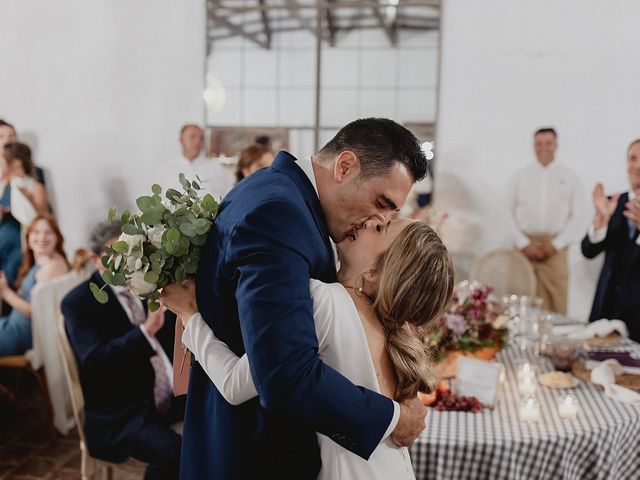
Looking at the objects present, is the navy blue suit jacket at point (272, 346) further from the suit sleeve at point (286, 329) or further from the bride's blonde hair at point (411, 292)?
the bride's blonde hair at point (411, 292)

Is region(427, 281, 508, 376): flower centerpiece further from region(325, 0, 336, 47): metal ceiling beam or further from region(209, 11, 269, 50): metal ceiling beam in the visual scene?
region(209, 11, 269, 50): metal ceiling beam

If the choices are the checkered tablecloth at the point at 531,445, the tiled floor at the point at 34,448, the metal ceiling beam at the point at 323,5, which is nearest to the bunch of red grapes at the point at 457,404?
the checkered tablecloth at the point at 531,445

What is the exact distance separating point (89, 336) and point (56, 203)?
4232 mm

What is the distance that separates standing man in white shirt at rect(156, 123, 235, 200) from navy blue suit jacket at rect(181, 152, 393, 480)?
442 cm

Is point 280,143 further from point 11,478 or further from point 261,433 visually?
point 261,433

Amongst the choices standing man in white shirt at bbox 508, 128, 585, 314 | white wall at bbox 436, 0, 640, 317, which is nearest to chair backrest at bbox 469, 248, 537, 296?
standing man in white shirt at bbox 508, 128, 585, 314

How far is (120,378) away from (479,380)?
1.42 meters

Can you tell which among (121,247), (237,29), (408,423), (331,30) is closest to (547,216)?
(331,30)

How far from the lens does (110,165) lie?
625 centimetres

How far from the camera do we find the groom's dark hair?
53.7 inches

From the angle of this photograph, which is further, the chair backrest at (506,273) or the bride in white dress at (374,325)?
the chair backrest at (506,273)

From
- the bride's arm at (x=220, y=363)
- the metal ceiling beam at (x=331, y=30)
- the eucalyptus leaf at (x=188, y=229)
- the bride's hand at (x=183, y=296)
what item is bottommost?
the bride's arm at (x=220, y=363)

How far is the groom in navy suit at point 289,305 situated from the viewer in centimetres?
117

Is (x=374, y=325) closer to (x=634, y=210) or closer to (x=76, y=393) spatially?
(x=76, y=393)
